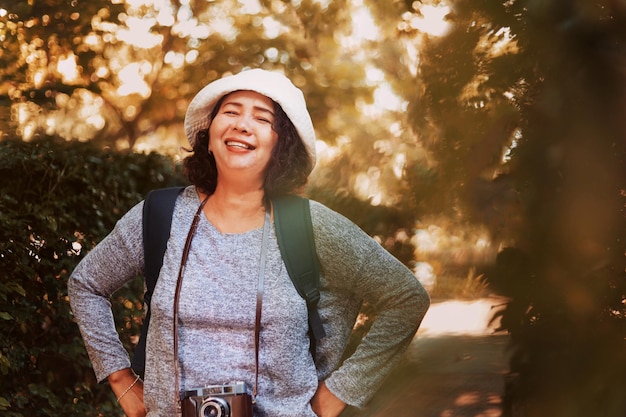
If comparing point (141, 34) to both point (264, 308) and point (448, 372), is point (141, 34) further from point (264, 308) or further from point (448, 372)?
point (264, 308)

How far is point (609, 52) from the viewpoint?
141 centimetres

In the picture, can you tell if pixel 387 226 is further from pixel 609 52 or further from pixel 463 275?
pixel 609 52

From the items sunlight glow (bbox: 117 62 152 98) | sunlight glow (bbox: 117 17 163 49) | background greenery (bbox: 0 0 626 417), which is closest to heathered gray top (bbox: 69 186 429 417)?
background greenery (bbox: 0 0 626 417)

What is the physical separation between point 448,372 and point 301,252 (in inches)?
47.2

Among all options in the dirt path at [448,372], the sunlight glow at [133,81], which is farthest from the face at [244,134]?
the sunlight glow at [133,81]

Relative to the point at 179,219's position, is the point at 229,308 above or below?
below

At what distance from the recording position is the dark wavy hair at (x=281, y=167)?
1.94 meters

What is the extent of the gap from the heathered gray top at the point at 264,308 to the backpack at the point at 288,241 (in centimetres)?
2

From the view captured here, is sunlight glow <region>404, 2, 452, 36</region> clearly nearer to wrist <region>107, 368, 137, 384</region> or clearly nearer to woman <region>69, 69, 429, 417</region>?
woman <region>69, 69, 429, 417</region>

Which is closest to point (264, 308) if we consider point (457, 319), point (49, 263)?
point (457, 319)

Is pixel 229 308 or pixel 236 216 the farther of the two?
Result: pixel 236 216

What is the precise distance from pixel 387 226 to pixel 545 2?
68.0 inches

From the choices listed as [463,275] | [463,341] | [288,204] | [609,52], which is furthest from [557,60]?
[463,341]

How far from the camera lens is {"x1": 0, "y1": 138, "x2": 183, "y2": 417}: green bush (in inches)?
110
